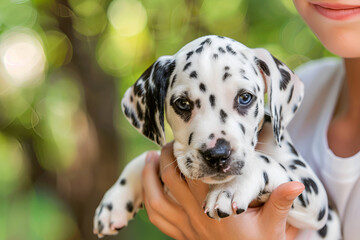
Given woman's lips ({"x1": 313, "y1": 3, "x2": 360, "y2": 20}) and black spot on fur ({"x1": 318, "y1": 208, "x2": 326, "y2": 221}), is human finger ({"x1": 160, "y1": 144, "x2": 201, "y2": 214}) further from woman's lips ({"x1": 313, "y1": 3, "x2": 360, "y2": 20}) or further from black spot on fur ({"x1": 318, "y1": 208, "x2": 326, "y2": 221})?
woman's lips ({"x1": 313, "y1": 3, "x2": 360, "y2": 20})

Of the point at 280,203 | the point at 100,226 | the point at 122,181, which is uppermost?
the point at 280,203

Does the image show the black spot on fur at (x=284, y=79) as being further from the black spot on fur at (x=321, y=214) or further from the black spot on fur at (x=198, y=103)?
the black spot on fur at (x=321, y=214)

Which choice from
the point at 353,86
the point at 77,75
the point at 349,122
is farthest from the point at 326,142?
the point at 77,75

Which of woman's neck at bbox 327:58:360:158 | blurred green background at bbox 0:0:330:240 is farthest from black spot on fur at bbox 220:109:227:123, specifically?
blurred green background at bbox 0:0:330:240

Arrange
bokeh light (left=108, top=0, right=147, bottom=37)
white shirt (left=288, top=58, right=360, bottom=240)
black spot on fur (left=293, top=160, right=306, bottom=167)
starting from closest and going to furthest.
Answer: black spot on fur (left=293, top=160, right=306, bottom=167)
white shirt (left=288, top=58, right=360, bottom=240)
bokeh light (left=108, top=0, right=147, bottom=37)

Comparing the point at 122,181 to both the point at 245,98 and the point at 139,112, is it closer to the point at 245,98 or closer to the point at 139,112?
the point at 139,112

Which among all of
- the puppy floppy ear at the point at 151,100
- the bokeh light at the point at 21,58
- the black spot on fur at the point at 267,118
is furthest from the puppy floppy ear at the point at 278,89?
the bokeh light at the point at 21,58
